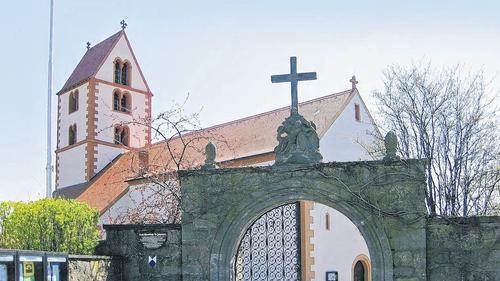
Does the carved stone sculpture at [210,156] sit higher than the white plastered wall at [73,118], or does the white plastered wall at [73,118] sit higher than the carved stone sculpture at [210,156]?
the white plastered wall at [73,118]

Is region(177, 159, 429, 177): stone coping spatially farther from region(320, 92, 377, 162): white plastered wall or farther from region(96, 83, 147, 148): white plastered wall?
region(96, 83, 147, 148): white plastered wall

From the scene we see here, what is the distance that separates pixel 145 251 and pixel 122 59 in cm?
2621

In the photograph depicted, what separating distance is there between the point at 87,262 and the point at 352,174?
4.44 metres

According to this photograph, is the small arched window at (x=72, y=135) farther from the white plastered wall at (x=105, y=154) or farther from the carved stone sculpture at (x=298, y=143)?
the carved stone sculpture at (x=298, y=143)

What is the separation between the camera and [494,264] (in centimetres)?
1054

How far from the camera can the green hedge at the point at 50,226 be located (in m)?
14.0

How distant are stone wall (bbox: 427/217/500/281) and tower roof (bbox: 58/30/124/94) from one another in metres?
27.2

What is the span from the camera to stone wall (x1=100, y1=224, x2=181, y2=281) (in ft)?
38.7

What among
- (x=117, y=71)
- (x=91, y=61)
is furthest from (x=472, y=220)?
(x=91, y=61)

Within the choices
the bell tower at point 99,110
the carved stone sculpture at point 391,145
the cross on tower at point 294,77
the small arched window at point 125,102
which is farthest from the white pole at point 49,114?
the carved stone sculpture at point 391,145

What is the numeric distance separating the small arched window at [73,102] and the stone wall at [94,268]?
2599cm

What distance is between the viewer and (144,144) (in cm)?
3653

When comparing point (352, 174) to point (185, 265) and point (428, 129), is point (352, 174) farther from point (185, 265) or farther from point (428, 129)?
point (428, 129)

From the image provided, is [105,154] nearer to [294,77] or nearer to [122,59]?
[122,59]
